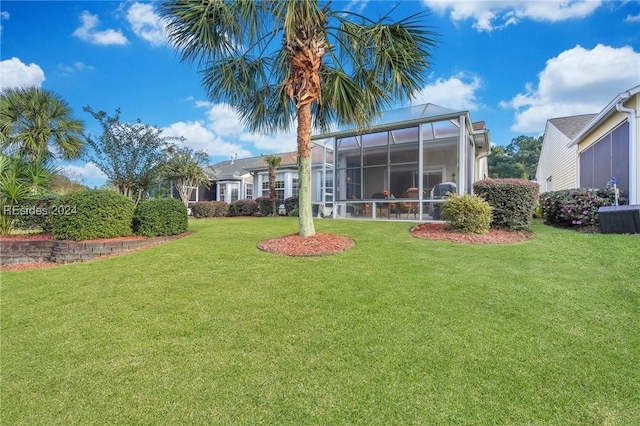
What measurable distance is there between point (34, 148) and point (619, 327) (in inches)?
739

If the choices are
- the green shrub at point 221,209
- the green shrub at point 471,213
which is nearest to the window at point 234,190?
the green shrub at point 221,209

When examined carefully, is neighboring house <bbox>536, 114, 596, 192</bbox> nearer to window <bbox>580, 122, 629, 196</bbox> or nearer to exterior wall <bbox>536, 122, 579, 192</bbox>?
exterior wall <bbox>536, 122, 579, 192</bbox>

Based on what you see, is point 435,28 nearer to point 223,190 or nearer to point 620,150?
point 620,150

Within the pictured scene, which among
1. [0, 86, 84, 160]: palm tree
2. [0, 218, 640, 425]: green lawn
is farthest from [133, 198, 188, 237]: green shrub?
[0, 86, 84, 160]: palm tree

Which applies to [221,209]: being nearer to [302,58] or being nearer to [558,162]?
[302,58]

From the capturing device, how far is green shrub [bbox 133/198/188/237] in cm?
822

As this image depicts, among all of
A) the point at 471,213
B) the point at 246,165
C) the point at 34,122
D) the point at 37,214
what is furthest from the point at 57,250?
the point at 246,165

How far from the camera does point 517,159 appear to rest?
149 ft

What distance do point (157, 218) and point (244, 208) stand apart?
11.6 meters

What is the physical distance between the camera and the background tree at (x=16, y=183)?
8.34 metres

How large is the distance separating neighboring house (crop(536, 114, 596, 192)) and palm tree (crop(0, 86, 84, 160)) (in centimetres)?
2368

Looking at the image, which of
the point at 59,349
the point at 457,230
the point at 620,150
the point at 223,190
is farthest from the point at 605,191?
the point at 223,190

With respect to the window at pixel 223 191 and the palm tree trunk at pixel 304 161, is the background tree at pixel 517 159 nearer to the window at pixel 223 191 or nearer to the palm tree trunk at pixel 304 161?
the window at pixel 223 191

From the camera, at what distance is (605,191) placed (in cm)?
825
